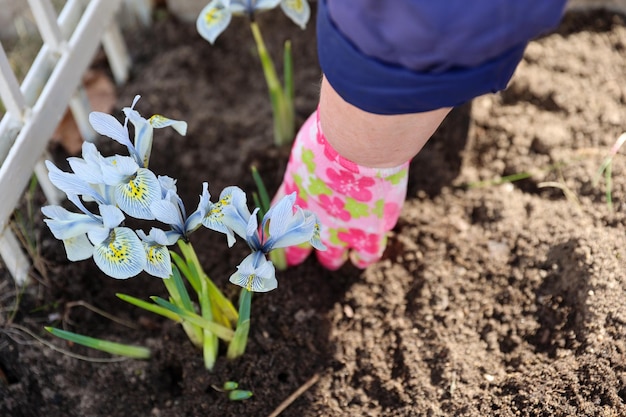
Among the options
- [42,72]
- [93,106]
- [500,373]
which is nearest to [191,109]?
[93,106]

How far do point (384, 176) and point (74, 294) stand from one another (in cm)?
80

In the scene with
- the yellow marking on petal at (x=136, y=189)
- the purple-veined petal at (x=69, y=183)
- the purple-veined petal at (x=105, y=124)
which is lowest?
the yellow marking on petal at (x=136, y=189)

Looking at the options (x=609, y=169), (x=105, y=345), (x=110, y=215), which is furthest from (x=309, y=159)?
(x=609, y=169)

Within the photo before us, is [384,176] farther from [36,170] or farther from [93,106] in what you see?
[93,106]

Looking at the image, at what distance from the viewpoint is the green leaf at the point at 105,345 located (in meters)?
1.30

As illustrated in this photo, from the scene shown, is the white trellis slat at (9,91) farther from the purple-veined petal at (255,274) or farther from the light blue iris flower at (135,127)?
the purple-veined petal at (255,274)

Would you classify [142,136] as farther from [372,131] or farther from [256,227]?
[372,131]

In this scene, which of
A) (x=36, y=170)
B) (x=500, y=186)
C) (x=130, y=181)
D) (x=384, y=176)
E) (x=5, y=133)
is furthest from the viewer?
(x=500, y=186)

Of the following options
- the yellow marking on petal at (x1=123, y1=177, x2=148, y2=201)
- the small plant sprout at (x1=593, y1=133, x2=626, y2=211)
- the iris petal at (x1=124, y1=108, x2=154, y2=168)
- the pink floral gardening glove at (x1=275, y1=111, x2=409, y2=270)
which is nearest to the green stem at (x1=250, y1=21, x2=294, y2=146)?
the pink floral gardening glove at (x1=275, y1=111, x2=409, y2=270)

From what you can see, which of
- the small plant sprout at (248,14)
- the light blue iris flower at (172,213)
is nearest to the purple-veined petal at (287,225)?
the light blue iris flower at (172,213)

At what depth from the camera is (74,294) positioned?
1.62m

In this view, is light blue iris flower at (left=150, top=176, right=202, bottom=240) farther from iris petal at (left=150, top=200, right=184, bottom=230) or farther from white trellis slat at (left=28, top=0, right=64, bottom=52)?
white trellis slat at (left=28, top=0, right=64, bottom=52)

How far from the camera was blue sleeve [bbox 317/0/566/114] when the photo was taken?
925 millimetres

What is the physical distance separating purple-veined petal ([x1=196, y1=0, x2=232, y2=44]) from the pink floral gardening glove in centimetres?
32
